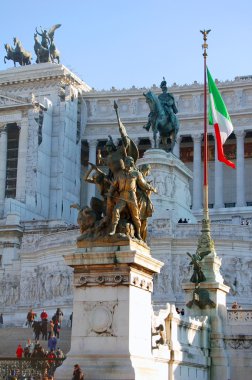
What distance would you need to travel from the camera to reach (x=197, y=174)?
72250 mm

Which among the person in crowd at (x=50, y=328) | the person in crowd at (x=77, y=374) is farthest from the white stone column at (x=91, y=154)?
the person in crowd at (x=77, y=374)

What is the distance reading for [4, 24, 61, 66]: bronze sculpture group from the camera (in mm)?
78688

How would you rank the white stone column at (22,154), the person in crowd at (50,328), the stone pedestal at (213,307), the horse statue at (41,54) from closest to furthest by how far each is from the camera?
the stone pedestal at (213,307) → the person in crowd at (50,328) → the white stone column at (22,154) → the horse statue at (41,54)

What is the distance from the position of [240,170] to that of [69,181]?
15541mm

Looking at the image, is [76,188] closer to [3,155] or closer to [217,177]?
[3,155]

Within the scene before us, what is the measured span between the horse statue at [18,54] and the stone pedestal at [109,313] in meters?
66.8

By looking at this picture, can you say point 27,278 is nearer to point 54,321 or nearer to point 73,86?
point 54,321

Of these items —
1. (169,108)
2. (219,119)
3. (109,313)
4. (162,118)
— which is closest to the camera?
(109,313)

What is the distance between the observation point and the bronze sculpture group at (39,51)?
78.7 m

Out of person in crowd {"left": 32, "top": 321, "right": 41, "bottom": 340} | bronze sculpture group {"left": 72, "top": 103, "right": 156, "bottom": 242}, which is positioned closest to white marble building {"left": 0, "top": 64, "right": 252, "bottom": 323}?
person in crowd {"left": 32, "top": 321, "right": 41, "bottom": 340}

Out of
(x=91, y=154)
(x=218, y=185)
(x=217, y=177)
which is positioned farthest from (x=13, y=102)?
(x=218, y=185)

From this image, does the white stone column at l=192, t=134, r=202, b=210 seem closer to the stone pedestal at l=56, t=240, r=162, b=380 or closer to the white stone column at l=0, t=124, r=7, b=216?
the white stone column at l=0, t=124, r=7, b=216

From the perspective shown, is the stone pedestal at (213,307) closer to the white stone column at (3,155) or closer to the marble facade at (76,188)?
the marble facade at (76,188)

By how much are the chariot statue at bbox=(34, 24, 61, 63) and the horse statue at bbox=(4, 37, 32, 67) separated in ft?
4.01
